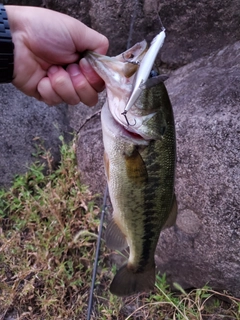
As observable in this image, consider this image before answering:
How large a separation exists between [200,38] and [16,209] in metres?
2.15

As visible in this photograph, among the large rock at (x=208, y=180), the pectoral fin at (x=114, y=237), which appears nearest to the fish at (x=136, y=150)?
the pectoral fin at (x=114, y=237)

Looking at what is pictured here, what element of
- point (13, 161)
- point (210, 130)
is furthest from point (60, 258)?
point (210, 130)

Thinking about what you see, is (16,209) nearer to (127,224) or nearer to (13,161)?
(13,161)

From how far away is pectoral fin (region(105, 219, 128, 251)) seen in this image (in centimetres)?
196

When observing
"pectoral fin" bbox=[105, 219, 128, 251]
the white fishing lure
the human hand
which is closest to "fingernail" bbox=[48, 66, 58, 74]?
the human hand

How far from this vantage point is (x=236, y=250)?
265 cm

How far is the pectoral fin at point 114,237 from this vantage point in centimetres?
196

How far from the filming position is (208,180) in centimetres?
266

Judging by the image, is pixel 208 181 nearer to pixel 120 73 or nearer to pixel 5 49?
pixel 120 73

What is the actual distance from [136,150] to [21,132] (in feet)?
7.90

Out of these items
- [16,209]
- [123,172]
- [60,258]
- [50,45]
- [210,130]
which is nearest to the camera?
[123,172]

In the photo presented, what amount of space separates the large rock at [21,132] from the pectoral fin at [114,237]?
2.08m

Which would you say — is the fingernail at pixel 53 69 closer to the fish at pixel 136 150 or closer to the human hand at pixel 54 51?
the human hand at pixel 54 51

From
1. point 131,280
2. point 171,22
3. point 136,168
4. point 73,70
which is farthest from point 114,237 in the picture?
point 171,22
